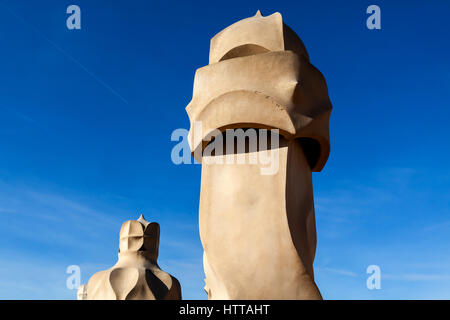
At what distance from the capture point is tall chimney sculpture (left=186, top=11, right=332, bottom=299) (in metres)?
4.90

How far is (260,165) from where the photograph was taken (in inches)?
209

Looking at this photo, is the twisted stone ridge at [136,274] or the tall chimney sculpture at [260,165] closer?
the tall chimney sculpture at [260,165]

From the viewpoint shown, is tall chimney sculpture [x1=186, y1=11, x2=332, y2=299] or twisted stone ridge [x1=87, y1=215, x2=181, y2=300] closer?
tall chimney sculpture [x1=186, y1=11, x2=332, y2=299]

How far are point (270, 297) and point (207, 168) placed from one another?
5.97 ft

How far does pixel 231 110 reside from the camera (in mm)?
5289

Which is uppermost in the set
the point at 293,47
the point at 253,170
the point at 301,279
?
the point at 293,47

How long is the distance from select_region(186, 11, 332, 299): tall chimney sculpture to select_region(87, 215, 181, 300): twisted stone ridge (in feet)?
20.8

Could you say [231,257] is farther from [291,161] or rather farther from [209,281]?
[291,161]

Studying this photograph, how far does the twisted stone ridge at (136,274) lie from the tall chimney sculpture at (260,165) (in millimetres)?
6328

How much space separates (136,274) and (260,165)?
7286 millimetres

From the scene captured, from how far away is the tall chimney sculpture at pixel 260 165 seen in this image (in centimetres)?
490

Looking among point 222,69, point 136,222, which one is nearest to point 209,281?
point 222,69
